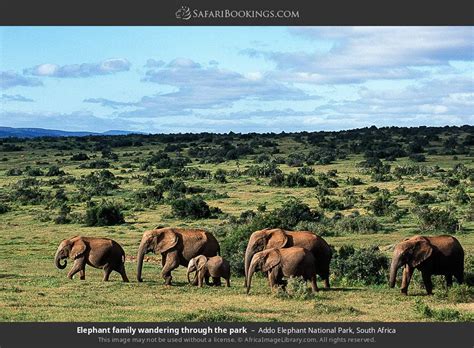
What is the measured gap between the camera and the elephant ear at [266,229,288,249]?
21.1 meters

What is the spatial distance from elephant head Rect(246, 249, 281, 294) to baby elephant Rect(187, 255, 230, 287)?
1490 mm

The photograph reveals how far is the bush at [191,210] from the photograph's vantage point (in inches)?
1682

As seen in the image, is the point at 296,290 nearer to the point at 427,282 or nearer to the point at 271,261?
the point at 271,261

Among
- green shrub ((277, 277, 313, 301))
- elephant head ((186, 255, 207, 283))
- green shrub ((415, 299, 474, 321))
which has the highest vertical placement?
elephant head ((186, 255, 207, 283))

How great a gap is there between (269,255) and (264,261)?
0.21 m

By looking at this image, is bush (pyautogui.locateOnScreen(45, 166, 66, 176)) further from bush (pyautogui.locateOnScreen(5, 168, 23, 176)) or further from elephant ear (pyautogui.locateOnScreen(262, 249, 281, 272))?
elephant ear (pyautogui.locateOnScreen(262, 249, 281, 272))

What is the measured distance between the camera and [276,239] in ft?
69.8

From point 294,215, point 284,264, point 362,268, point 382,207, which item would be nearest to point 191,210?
point 294,215

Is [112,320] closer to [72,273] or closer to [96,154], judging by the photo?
[72,273]

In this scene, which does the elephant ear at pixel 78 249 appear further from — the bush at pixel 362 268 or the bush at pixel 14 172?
the bush at pixel 14 172

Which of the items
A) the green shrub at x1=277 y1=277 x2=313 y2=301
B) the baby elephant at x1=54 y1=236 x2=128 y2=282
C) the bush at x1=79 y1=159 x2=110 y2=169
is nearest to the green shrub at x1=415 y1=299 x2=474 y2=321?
the green shrub at x1=277 y1=277 x2=313 y2=301

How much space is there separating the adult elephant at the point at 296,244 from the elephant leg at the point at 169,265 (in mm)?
2301
